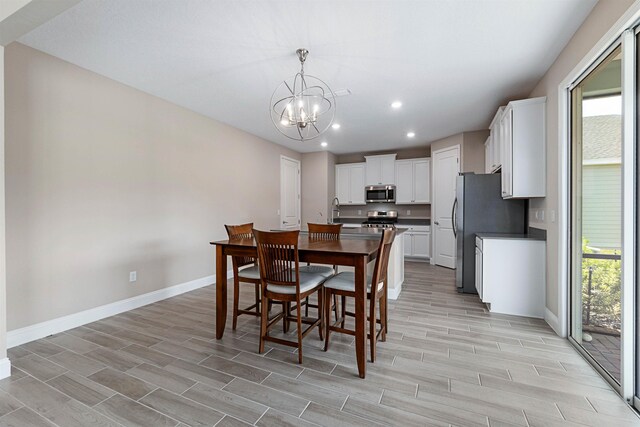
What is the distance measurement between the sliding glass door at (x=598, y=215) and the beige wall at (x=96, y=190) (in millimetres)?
4444

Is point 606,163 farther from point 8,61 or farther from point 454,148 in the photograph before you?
point 8,61

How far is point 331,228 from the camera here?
327 cm

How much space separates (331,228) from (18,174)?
115 inches

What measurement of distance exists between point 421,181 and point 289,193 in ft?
9.99

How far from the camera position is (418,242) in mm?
6484

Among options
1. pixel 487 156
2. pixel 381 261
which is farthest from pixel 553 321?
pixel 487 156

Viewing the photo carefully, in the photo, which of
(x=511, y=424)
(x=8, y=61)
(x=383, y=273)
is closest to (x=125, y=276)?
(x=8, y=61)

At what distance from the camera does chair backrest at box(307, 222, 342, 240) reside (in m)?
3.21

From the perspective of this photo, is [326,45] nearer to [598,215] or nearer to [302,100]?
[302,100]

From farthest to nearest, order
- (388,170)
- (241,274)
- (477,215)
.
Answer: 1. (388,170)
2. (477,215)
3. (241,274)

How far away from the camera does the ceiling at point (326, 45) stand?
2.08 meters

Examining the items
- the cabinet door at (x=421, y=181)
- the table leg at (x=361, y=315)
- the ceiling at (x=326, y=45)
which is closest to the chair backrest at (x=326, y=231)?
the table leg at (x=361, y=315)

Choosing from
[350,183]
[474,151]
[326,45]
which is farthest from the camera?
[350,183]

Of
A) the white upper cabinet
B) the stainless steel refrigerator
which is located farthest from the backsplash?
the stainless steel refrigerator
